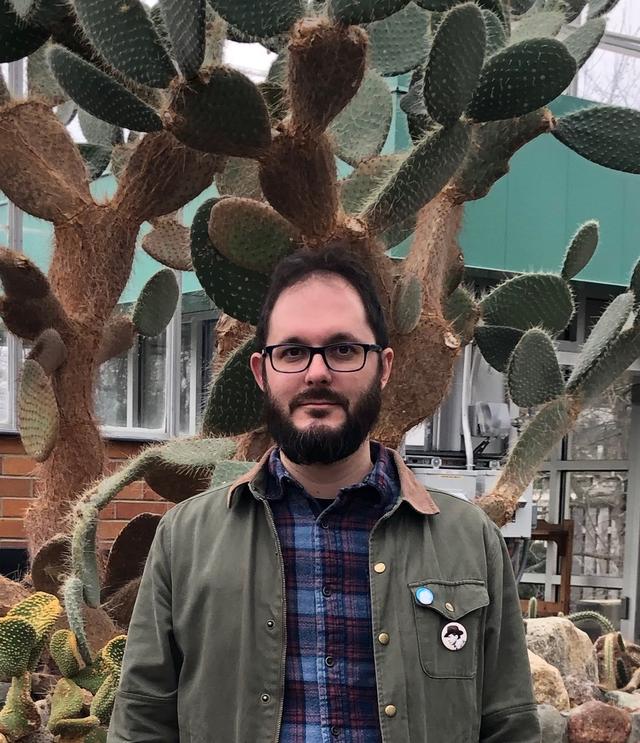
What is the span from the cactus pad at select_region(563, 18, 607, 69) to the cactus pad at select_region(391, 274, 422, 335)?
1.03 metres

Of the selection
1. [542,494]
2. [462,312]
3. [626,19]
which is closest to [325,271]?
[462,312]

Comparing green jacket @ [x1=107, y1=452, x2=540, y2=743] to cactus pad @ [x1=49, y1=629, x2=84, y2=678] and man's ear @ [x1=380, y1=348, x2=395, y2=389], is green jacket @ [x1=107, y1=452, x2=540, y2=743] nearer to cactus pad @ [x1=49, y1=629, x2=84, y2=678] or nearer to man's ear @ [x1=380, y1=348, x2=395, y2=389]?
man's ear @ [x1=380, y1=348, x2=395, y2=389]

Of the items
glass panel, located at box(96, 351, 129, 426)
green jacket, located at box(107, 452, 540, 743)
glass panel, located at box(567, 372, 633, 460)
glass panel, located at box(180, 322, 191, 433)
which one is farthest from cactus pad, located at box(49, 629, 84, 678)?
glass panel, located at box(567, 372, 633, 460)

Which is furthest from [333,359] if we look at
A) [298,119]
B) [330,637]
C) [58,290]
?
[58,290]

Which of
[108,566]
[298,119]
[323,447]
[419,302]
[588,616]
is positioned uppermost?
[298,119]

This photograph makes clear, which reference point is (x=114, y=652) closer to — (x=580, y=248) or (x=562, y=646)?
(x=562, y=646)

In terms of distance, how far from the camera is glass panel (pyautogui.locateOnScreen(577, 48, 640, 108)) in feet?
21.8

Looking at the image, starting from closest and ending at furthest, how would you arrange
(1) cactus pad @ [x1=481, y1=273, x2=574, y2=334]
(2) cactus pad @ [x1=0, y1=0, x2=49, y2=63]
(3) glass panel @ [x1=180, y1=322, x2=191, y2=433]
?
(2) cactus pad @ [x1=0, y1=0, x2=49, y2=63]
(1) cactus pad @ [x1=481, y1=273, x2=574, y2=334]
(3) glass panel @ [x1=180, y1=322, x2=191, y2=433]

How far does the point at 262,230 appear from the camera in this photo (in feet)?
8.49

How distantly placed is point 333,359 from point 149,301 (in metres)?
2.24

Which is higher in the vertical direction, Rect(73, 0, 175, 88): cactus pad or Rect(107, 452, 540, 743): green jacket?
Rect(73, 0, 175, 88): cactus pad

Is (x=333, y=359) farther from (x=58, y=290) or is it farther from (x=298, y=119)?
(x=58, y=290)

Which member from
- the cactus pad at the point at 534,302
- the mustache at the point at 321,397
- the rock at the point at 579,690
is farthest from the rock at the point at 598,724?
the mustache at the point at 321,397

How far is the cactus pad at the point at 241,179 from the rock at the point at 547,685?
169 centimetres
